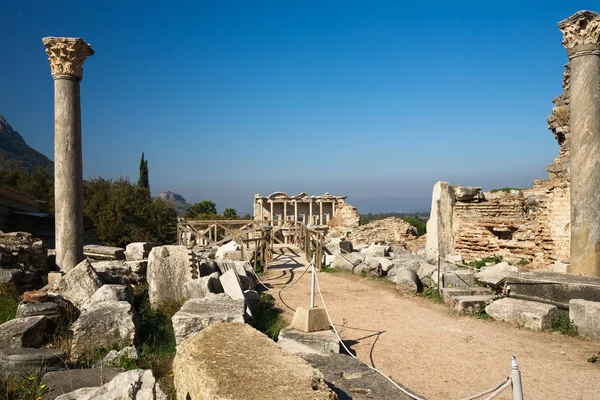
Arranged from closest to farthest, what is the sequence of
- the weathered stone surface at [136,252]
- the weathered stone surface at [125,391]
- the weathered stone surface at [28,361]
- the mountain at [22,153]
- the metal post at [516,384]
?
the metal post at [516,384] → the weathered stone surface at [125,391] → the weathered stone surface at [28,361] → the weathered stone surface at [136,252] → the mountain at [22,153]

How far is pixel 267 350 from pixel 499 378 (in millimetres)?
3283

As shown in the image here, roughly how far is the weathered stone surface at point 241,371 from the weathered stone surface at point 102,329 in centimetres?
206

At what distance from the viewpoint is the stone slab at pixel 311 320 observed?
673cm

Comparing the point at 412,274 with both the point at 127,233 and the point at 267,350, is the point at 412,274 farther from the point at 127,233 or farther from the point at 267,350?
the point at 127,233

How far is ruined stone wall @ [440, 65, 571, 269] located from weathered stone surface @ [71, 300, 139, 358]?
1088 centimetres

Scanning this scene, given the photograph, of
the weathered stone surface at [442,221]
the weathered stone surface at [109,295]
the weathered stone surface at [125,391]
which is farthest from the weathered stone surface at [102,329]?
the weathered stone surface at [442,221]

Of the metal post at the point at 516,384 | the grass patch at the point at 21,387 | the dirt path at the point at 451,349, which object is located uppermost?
the metal post at the point at 516,384

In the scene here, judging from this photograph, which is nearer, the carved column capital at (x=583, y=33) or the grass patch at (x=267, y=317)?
the grass patch at (x=267, y=317)

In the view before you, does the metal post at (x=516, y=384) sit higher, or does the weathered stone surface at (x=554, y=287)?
the metal post at (x=516, y=384)

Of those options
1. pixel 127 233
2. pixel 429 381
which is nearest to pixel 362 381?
pixel 429 381

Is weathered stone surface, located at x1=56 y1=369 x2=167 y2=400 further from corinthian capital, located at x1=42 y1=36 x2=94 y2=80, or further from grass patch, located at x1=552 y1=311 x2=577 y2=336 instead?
corinthian capital, located at x1=42 y1=36 x2=94 y2=80

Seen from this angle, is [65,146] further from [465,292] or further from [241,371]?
[465,292]

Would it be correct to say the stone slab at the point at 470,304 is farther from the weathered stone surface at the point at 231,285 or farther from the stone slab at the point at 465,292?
the weathered stone surface at the point at 231,285

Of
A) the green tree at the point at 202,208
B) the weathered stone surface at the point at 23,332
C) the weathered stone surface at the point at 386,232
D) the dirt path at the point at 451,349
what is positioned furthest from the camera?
the green tree at the point at 202,208
